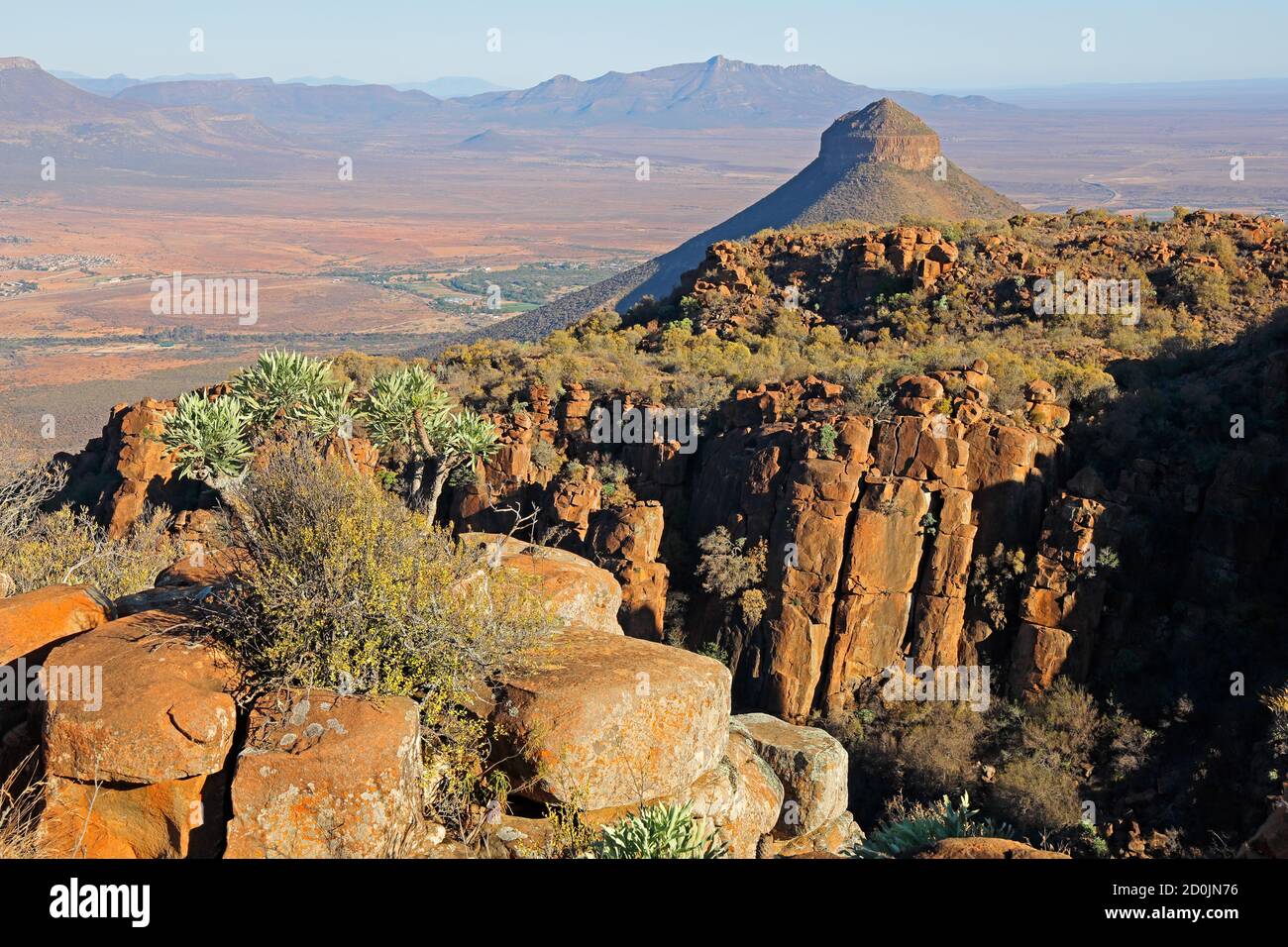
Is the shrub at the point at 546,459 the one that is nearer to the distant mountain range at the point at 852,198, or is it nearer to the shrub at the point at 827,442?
the shrub at the point at 827,442

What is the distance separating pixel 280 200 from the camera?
19862 cm

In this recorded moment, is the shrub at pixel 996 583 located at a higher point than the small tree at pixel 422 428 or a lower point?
lower

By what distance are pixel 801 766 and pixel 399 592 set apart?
17.7 ft

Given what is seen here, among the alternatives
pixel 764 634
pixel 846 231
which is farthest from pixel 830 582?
pixel 846 231

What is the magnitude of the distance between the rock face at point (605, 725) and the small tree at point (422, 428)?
585cm

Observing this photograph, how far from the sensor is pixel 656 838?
21.0 feet

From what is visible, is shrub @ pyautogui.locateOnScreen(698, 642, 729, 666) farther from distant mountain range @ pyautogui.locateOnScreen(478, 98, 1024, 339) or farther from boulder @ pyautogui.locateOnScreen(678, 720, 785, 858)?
distant mountain range @ pyautogui.locateOnScreen(478, 98, 1024, 339)

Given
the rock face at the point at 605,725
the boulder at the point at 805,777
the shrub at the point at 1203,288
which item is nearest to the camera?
the rock face at the point at 605,725

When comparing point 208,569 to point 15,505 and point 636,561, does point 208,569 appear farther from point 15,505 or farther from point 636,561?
point 636,561

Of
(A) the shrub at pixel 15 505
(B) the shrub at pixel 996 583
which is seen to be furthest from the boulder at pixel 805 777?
(A) the shrub at pixel 15 505

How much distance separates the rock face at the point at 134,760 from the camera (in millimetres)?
6289

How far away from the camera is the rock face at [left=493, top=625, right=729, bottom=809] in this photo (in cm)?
715

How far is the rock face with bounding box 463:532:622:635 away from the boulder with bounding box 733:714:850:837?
89.1 inches
